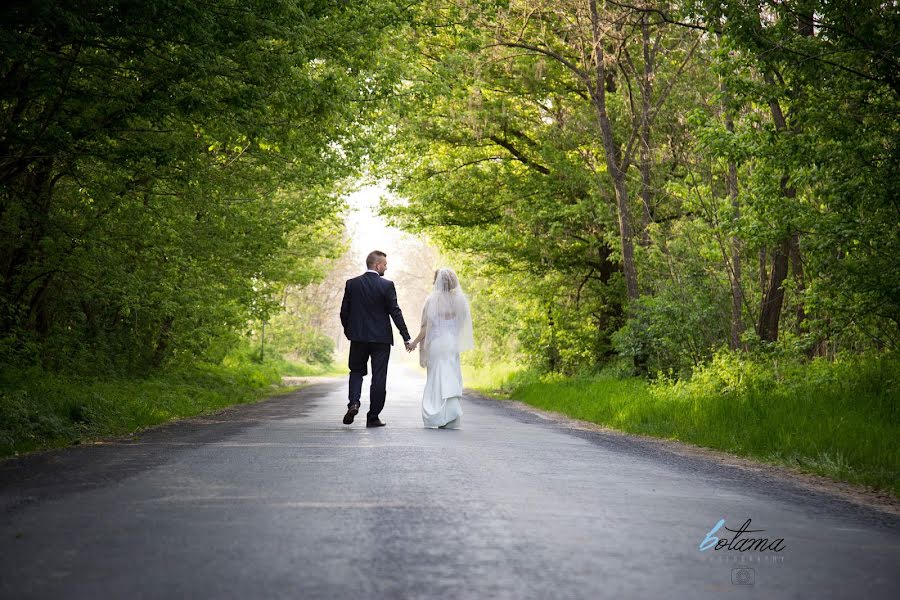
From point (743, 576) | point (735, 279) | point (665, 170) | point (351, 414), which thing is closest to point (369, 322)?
point (351, 414)

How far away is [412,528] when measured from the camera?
4656mm

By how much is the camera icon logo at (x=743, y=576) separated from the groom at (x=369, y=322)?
8.29 m

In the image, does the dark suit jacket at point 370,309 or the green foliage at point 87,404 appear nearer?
the green foliage at point 87,404

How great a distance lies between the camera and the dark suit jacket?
12.2m

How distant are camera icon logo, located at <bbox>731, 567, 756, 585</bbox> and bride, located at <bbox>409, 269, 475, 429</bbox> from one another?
8.32 meters

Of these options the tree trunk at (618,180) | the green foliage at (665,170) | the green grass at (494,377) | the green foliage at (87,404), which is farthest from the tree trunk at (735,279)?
the green grass at (494,377)

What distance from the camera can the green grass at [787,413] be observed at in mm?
8695

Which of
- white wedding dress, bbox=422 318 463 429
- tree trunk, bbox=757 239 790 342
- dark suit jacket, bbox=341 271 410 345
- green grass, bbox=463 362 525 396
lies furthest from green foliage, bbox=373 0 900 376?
white wedding dress, bbox=422 318 463 429

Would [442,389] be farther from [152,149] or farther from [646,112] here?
[646,112]

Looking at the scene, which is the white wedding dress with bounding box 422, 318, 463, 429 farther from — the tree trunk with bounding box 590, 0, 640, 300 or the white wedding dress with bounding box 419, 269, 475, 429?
the tree trunk with bounding box 590, 0, 640, 300

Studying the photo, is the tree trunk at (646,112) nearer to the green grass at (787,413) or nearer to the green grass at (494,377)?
the green grass at (787,413)

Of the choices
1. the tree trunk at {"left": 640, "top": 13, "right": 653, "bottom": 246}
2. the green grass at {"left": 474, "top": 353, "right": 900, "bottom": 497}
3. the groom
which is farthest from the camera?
the tree trunk at {"left": 640, "top": 13, "right": 653, "bottom": 246}

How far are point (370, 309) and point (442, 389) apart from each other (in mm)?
1554

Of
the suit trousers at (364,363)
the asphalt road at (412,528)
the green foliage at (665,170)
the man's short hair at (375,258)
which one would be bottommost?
the asphalt road at (412,528)
